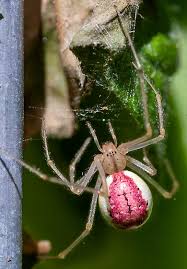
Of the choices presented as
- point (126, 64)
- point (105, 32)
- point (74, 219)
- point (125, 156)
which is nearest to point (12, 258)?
point (105, 32)

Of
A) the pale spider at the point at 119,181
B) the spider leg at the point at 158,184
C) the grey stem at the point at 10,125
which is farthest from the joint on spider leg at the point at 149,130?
the grey stem at the point at 10,125

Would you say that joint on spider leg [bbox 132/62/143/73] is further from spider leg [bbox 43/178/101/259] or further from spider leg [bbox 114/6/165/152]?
spider leg [bbox 43/178/101/259]

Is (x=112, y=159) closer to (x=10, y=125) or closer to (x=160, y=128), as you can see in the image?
(x=160, y=128)

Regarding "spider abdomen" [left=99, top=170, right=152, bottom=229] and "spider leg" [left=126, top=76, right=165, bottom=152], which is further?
"spider abdomen" [left=99, top=170, right=152, bottom=229]

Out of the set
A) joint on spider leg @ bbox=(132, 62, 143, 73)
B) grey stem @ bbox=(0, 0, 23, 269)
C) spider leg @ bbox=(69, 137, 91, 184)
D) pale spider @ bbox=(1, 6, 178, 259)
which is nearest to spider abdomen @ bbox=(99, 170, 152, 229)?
pale spider @ bbox=(1, 6, 178, 259)

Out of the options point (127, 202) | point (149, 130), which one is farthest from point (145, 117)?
point (127, 202)

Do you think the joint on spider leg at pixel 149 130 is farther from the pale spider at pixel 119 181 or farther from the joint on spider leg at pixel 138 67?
the joint on spider leg at pixel 138 67
